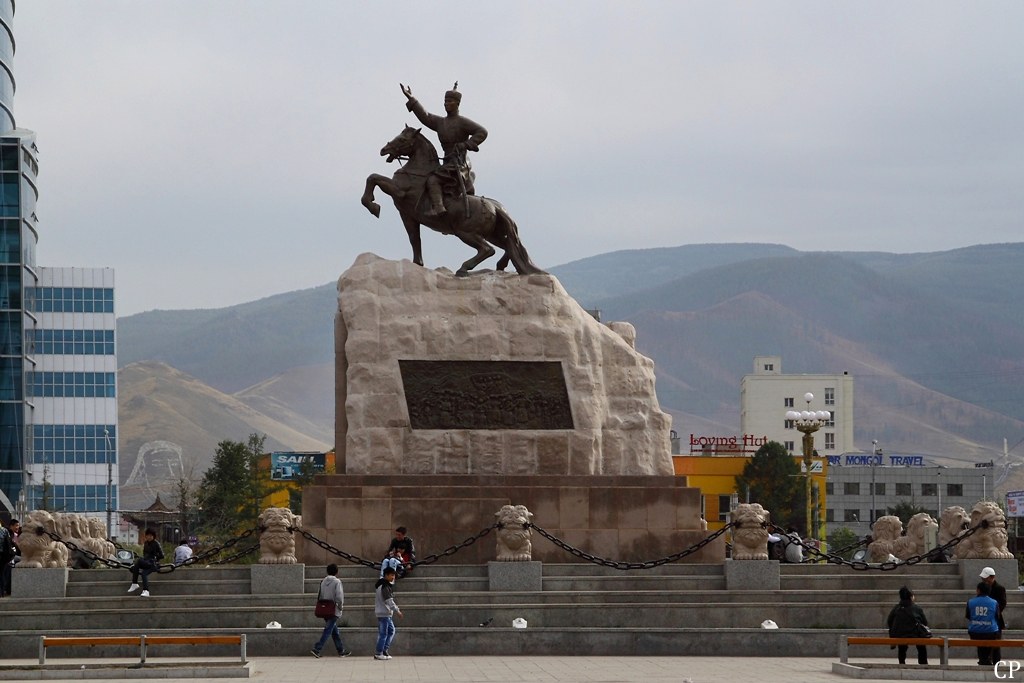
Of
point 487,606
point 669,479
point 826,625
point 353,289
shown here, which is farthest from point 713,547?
point 353,289

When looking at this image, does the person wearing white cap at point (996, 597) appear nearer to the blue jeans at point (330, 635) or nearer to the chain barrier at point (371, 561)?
the chain barrier at point (371, 561)

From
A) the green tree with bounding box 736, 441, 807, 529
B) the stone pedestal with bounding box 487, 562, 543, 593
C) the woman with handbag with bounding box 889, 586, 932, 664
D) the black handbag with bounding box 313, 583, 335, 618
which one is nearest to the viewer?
the woman with handbag with bounding box 889, 586, 932, 664

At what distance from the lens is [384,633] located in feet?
53.9

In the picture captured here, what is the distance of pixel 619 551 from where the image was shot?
→ 68.4ft

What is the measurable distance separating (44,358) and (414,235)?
1897 inches

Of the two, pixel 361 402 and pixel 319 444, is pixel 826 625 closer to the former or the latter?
pixel 361 402

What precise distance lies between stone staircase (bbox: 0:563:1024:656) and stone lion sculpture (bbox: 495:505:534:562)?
0.52 meters

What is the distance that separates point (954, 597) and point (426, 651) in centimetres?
698

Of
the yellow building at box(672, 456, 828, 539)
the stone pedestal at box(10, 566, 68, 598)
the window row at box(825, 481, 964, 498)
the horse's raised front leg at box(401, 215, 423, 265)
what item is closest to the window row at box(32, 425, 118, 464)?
the yellow building at box(672, 456, 828, 539)

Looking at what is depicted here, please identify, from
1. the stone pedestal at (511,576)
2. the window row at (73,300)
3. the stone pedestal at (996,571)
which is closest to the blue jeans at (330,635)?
the stone pedestal at (511,576)

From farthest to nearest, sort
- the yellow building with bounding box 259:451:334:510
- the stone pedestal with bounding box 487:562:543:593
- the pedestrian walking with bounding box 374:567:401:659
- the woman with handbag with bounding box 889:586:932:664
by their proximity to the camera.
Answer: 1. the yellow building with bounding box 259:451:334:510
2. the stone pedestal with bounding box 487:562:543:593
3. the pedestrian walking with bounding box 374:567:401:659
4. the woman with handbag with bounding box 889:586:932:664

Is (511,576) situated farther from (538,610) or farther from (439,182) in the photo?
(439,182)

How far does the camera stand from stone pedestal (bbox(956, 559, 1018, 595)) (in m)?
19.7

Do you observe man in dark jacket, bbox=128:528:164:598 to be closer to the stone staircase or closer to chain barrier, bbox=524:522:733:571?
the stone staircase
